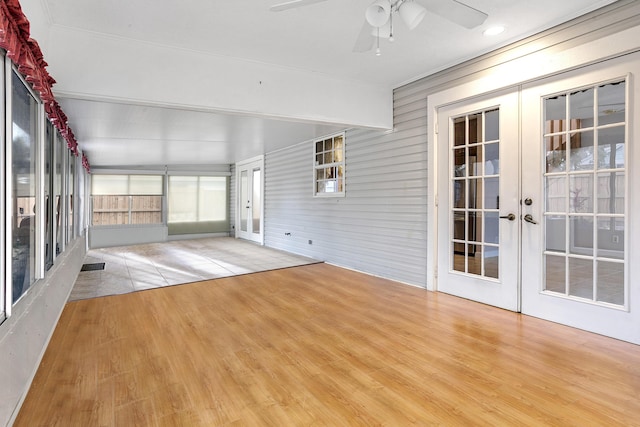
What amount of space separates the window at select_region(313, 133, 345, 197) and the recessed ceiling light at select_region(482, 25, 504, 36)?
2.91 m

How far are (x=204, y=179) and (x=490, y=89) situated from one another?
9.23 metres

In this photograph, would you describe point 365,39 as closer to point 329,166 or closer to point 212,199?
point 329,166

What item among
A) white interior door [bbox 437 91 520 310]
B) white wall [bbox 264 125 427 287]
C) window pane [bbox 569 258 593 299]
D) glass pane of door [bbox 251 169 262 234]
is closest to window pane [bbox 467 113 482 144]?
white interior door [bbox 437 91 520 310]

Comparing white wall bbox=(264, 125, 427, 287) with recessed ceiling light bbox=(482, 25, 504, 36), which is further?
white wall bbox=(264, 125, 427, 287)

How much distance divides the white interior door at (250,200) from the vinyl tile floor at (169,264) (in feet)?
2.05

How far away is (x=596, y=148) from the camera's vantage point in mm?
2836

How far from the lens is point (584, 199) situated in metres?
2.91

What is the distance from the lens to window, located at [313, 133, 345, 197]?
5.96 m

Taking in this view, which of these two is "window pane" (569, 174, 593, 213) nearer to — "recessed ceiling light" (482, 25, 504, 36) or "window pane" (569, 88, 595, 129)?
"window pane" (569, 88, 595, 129)

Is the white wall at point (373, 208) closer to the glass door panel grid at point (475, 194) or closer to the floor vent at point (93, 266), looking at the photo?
the glass door panel grid at point (475, 194)

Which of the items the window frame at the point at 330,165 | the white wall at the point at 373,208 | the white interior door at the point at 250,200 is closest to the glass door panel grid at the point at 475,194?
the white wall at the point at 373,208

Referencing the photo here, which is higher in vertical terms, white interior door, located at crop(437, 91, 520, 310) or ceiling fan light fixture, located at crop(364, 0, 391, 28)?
ceiling fan light fixture, located at crop(364, 0, 391, 28)

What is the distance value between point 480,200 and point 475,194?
0.30 feet

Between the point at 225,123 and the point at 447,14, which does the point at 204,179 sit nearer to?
the point at 225,123
